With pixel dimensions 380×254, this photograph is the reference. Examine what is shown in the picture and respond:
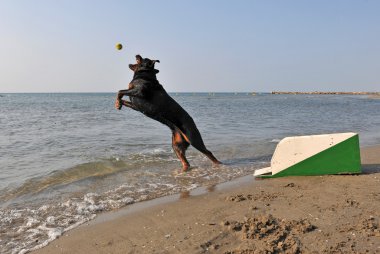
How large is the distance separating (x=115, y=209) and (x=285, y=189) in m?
2.42

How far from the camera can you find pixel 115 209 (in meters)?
4.80

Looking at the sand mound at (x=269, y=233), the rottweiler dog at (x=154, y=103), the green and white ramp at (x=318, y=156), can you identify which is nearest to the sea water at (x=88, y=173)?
the rottweiler dog at (x=154, y=103)

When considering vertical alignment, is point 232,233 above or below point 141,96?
below

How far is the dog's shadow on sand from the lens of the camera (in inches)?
243

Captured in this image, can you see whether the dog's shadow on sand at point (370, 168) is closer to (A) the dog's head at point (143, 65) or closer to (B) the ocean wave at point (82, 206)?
(B) the ocean wave at point (82, 206)

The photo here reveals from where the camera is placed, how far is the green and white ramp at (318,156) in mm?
5875

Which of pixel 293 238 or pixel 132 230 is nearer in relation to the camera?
pixel 293 238

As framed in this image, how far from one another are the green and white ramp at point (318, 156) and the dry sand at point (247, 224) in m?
0.59

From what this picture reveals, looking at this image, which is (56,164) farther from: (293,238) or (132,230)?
(293,238)

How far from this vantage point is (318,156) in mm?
6012

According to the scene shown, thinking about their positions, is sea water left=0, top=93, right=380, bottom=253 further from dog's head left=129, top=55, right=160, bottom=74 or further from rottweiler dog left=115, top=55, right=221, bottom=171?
dog's head left=129, top=55, right=160, bottom=74

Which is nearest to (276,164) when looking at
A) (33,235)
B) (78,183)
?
(78,183)

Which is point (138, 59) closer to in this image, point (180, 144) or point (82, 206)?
point (180, 144)

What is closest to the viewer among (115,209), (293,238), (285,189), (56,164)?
(293,238)
